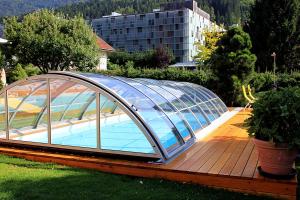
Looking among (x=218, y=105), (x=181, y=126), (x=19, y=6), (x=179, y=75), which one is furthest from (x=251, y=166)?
(x=19, y=6)

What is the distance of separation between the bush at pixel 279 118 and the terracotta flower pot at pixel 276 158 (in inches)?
3.9

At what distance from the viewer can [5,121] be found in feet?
23.5

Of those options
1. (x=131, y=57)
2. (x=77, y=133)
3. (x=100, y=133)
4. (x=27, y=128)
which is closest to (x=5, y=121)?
(x=27, y=128)

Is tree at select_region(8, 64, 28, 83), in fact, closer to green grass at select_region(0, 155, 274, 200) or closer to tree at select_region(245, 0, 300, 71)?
tree at select_region(245, 0, 300, 71)

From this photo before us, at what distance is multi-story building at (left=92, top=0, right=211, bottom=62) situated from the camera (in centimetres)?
7156

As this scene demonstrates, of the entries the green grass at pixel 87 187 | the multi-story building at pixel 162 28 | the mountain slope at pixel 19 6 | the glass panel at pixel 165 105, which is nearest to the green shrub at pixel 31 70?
the glass panel at pixel 165 105

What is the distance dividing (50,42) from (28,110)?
15.1 meters

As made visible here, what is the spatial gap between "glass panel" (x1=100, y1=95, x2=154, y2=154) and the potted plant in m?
1.85

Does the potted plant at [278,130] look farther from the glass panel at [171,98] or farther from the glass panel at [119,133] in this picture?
the glass panel at [171,98]

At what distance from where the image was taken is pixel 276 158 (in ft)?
15.1

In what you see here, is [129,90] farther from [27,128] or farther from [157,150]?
[27,128]

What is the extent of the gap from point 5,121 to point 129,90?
2.84m

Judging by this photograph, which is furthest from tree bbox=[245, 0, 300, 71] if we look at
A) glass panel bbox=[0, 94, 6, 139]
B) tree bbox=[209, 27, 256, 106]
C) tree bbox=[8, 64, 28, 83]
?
glass panel bbox=[0, 94, 6, 139]

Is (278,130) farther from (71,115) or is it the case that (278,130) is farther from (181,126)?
(71,115)
